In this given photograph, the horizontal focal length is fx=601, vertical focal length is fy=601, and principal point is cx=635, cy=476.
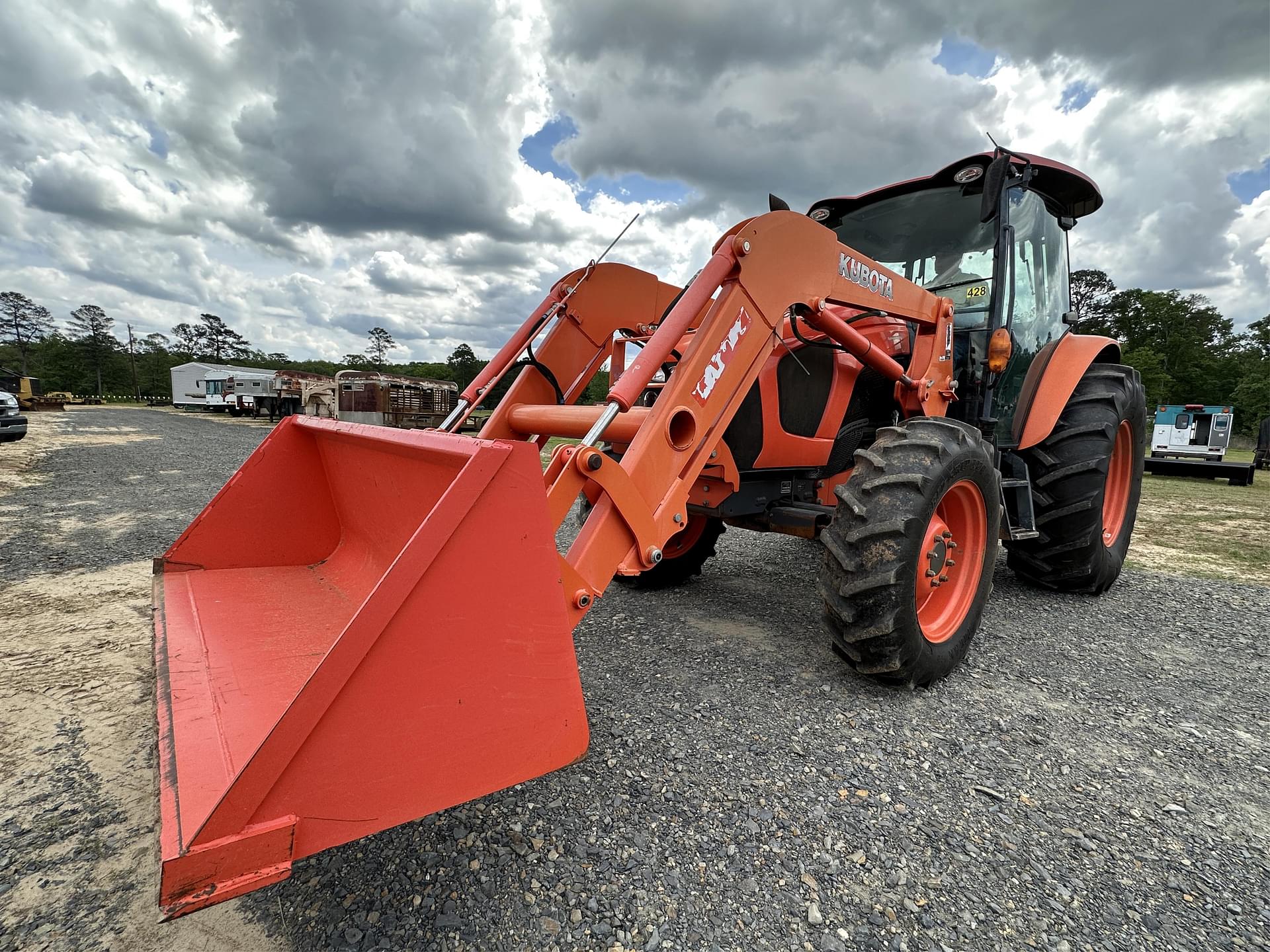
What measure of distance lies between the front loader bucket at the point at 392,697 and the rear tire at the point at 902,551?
4.63 feet

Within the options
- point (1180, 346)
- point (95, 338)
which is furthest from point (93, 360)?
point (1180, 346)

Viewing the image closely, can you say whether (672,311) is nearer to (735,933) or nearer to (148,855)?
(735,933)

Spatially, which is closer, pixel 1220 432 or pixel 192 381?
pixel 1220 432

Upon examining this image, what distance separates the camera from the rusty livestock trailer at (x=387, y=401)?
21.5m

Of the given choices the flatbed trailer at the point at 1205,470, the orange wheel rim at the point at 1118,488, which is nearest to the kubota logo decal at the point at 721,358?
the orange wheel rim at the point at 1118,488

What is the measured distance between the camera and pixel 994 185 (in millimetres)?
3129

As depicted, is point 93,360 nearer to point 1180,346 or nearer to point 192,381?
point 192,381

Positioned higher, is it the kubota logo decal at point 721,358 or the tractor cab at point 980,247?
the tractor cab at point 980,247

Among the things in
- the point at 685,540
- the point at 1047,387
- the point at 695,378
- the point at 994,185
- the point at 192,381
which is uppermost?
the point at 994,185

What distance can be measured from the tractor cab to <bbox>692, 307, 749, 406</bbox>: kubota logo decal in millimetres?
2098

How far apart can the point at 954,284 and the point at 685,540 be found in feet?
8.12

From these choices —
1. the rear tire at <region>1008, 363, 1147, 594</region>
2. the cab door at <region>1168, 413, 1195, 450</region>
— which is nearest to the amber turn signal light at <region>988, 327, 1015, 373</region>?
the rear tire at <region>1008, 363, 1147, 594</region>

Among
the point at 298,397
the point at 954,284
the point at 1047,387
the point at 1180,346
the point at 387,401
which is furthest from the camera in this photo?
the point at 1180,346

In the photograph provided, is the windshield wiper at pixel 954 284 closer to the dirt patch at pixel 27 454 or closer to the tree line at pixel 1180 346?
the dirt patch at pixel 27 454
